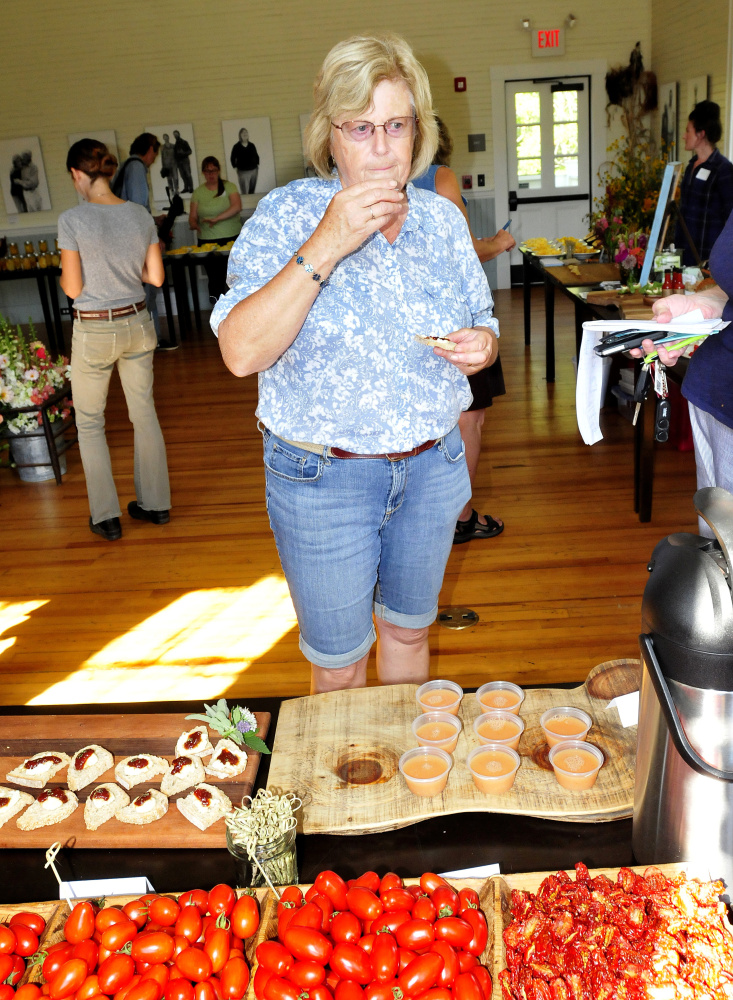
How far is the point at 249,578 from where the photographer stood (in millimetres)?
3900

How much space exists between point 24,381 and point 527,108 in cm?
825

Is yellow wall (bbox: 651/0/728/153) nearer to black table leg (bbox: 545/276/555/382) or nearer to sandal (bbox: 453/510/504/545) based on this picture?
black table leg (bbox: 545/276/555/382)

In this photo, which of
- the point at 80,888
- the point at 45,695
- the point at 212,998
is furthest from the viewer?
the point at 45,695

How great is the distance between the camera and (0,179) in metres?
11.4

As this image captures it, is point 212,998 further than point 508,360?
No

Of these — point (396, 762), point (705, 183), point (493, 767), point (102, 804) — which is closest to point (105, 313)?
point (102, 804)

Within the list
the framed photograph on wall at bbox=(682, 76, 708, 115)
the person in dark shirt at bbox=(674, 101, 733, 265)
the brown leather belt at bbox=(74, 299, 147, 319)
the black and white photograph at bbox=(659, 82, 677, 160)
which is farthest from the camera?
the black and white photograph at bbox=(659, 82, 677, 160)

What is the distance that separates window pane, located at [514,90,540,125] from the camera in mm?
10984

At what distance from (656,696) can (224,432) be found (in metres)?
5.36

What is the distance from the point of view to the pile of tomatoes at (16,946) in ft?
3.42

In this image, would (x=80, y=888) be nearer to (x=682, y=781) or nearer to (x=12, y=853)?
(x=12, y=853)

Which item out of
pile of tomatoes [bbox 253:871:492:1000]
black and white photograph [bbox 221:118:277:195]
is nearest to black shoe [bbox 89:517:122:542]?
pile of tomatoes [bbox 253:871:492:1000]

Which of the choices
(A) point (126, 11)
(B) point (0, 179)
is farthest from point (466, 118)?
(B) point (0, 179)

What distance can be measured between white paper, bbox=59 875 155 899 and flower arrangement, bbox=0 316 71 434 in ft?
13.8
